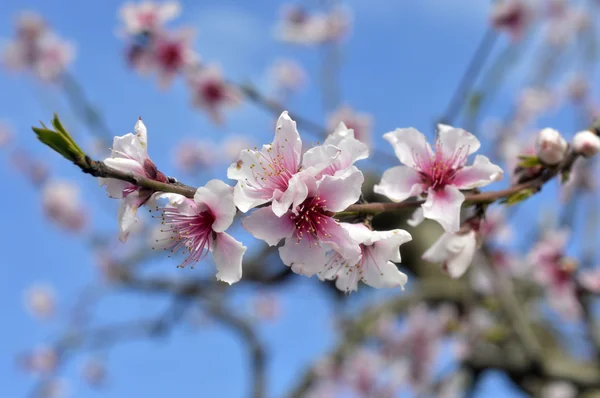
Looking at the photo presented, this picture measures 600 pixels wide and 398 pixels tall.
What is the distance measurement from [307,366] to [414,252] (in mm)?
1148

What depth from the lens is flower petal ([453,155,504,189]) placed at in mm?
952

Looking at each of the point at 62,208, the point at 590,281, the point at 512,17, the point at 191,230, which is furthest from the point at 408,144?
the point at 62,208

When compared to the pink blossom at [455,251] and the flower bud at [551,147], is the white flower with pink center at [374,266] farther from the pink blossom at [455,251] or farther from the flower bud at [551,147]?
the flower bud at [551,147]

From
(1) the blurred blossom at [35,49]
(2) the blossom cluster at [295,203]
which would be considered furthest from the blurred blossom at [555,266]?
(1) the blurred blossom at [35,49]

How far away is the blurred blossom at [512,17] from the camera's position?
278 centimetres

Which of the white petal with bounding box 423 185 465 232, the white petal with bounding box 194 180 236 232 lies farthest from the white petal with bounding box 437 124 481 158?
the white petal with bounding box 194 180 236 232

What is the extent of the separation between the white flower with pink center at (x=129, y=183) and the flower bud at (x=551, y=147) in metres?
0.74

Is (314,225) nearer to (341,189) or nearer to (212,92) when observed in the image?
(341,189)

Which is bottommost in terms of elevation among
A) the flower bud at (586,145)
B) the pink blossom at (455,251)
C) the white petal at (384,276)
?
the pink blossom at (455,251)

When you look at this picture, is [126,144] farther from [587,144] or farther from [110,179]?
[587,144]

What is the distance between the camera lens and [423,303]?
3496mm

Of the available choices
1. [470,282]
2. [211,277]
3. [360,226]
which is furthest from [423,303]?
[360,226]

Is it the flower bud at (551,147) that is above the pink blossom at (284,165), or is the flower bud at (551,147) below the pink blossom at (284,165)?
below

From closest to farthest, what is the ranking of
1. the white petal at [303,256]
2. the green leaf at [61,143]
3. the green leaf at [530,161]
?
A: 1. the green leaf at [61,143]
2. the white petal at [303,256]
3. the green leaf at [530,161]
